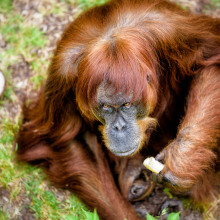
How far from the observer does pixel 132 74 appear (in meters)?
2.60

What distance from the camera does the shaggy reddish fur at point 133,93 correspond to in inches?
105

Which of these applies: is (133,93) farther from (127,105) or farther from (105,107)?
(105,107)

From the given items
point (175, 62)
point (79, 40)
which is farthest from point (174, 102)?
point (79, 40)

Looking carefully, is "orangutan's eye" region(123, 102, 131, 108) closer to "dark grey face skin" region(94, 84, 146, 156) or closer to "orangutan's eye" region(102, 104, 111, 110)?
"dark grey face skin" region(94, 84, 146, 156)

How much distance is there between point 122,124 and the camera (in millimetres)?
2748

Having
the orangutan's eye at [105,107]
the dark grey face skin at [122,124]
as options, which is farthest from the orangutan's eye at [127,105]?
the orangutan's eye at [105,107]

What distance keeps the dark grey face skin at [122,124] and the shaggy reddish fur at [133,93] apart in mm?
97

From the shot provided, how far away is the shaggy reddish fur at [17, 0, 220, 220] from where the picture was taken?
2.67 metres

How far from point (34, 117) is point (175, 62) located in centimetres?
151

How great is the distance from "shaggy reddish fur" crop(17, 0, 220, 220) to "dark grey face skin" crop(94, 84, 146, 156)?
0.10m

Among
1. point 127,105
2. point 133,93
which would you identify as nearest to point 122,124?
point 127,105

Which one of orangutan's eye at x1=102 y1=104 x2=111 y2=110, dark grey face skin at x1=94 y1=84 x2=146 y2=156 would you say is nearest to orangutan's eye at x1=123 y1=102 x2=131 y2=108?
dark grey face skin at x1=94 y1=84 x2=146 y2=156

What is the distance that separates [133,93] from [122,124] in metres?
0.26

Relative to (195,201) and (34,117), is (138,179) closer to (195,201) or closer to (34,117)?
(195,201)
